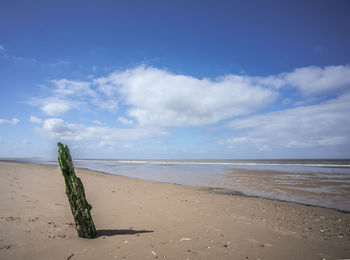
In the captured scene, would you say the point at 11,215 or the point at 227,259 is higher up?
the point at 11,215

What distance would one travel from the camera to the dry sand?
13.2ft

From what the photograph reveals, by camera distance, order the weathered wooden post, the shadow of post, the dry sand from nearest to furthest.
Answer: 1. the dry sand
2. the weathered wooden post
3. the shadow of post

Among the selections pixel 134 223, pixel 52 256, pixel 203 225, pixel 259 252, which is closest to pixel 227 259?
pixel 259 252

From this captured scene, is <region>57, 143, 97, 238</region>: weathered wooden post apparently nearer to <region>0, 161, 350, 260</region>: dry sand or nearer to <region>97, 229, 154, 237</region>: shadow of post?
<region>0, 161, 350, 260</region>: dry sand

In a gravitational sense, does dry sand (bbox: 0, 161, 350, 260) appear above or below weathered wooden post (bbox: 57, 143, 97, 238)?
below

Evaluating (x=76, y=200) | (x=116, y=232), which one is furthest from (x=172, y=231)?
(x=76, y=200)

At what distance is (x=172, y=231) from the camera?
17.7ft

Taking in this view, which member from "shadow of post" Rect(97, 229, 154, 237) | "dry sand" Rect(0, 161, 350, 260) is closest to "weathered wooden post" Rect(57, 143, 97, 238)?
"dry sand" Rect(0, 161, 350, 260)

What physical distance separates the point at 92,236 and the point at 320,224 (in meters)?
Result: 7.19

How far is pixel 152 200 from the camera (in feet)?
30.7

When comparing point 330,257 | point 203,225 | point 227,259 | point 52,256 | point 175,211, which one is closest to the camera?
point 52,256

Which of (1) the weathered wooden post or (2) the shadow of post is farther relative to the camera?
(2) the shadow of post

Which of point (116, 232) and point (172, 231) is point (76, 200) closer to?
point (116, 232)

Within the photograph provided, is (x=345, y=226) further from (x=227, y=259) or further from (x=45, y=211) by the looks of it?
(x=45, y=211)
